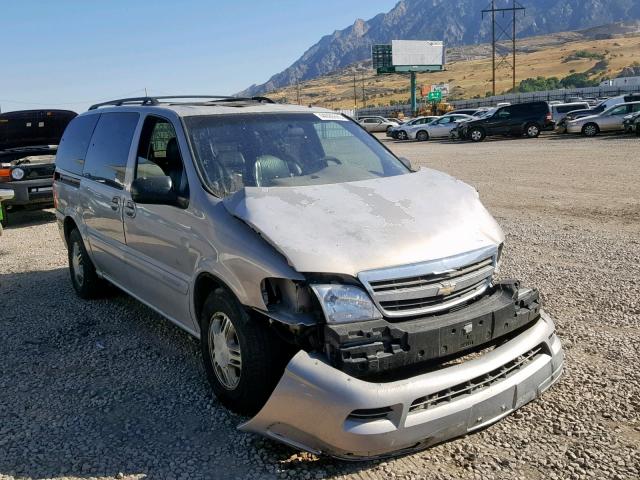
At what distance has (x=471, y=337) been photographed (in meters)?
3.25

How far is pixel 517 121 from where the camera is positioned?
31.4 meters

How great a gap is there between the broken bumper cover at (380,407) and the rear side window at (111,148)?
271 centimetres

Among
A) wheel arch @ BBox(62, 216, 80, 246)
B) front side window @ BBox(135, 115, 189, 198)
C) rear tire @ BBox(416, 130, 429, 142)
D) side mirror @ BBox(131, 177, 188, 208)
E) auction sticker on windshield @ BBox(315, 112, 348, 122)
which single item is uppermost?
auction sticker on windshield @ BBox(315, 112, 348, 122)

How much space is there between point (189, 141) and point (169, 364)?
5.46ft

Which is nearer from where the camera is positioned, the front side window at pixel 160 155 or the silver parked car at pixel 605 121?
the front side window at pixel 160 155

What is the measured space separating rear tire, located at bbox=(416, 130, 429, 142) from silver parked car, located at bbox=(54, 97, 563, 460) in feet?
113

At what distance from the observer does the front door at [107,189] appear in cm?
504

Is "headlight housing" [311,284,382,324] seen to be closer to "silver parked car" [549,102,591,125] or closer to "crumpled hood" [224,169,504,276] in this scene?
"crumpled hood" [224,169,504,276]

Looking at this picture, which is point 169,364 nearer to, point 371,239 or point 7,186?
point 371,239

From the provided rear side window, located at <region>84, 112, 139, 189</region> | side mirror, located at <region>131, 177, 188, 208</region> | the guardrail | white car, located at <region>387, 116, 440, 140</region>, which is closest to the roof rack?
rear side window, located at <region>84, 112, 139, 189</region>

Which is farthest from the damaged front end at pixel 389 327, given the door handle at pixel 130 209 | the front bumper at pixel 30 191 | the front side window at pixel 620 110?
the front side window at pixel 620 110

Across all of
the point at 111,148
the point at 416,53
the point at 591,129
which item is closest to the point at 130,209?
the point at 111,148

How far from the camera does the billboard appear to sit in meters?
70.8

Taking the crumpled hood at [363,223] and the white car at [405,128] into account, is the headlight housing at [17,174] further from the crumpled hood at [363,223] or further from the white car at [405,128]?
the white car at [405,128]
